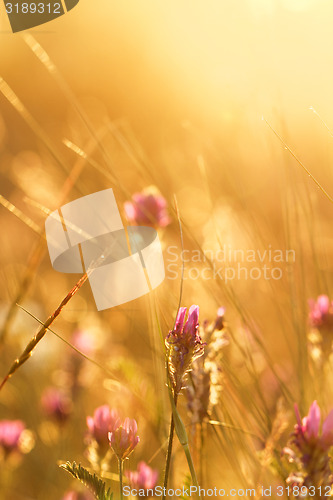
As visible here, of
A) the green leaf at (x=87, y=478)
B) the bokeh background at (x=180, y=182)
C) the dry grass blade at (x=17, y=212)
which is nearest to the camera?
the green leaf at (x=87, y=478)

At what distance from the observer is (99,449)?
1.67ft

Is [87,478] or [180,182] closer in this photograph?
[87,478]

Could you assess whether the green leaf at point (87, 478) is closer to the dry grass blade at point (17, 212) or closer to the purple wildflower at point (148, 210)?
the dry grass blade at point (17, 212)

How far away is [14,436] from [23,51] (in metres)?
1.73

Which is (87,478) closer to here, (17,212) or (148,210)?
(17,212)

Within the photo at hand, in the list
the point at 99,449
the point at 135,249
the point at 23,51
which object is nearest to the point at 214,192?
the point at 135,249

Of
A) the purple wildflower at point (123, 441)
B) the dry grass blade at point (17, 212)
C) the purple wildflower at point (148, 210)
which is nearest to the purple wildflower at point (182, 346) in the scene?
the purple wildflower at point (123, 441)

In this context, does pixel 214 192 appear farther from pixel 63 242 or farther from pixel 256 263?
pixel 63 242

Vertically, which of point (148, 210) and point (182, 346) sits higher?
point (182, 346)

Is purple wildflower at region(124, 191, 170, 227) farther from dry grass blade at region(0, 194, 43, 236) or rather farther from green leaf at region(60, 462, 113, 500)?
green leaf at region(60, 462, 113, 500)

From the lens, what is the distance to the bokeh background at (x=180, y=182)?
0.69 metres

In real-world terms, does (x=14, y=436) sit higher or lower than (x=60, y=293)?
higher

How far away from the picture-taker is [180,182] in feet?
4.12

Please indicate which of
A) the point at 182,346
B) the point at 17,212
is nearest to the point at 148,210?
the point at 17,212
